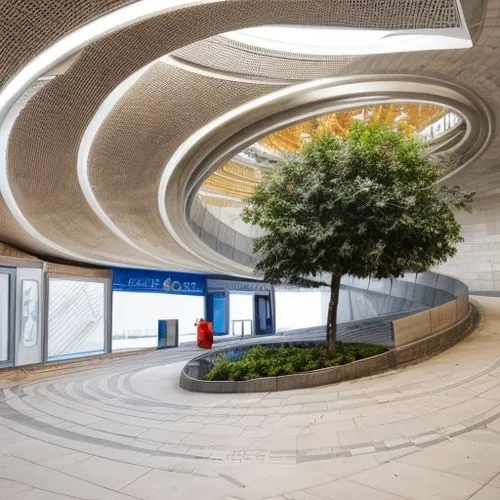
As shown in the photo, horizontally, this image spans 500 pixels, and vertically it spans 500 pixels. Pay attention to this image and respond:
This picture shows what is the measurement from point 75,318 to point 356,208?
10.8 metres

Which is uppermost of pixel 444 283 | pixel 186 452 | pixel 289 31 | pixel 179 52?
pixel 289 31

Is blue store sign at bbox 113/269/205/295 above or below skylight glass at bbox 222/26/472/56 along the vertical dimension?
below

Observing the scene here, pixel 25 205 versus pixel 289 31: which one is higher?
pixel 289 31

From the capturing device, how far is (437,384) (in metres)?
6.38

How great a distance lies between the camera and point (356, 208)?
7941 mm

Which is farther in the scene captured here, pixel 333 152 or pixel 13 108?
pixel 333 152

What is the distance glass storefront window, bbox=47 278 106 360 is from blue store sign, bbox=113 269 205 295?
1.01m

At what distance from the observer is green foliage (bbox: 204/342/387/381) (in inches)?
307

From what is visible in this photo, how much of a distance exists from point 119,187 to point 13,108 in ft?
12.3

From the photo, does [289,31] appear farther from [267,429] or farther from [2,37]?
[267,429]

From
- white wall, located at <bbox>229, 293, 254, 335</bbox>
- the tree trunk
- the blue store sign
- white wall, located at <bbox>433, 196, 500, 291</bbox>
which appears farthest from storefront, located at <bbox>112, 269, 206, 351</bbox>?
white wall, located at <bbox>433, 196, 500, 291</bbox>

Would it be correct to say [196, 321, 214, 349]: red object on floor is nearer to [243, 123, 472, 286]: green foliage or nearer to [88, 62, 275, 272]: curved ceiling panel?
Answer: [88, 62, 275, 272]: curved ceiling panel

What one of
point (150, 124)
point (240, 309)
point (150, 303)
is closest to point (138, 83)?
point (150, 124)

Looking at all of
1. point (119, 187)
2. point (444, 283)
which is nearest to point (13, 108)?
point (119, 187)
